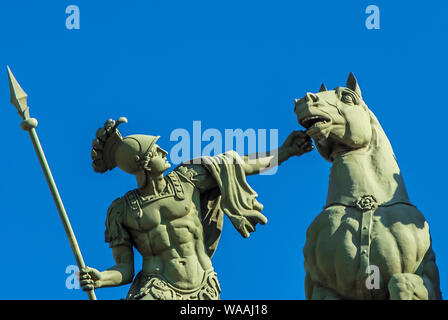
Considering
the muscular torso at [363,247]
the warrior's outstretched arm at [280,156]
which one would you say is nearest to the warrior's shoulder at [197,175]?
the warrior's outstretched arm at [280,156]

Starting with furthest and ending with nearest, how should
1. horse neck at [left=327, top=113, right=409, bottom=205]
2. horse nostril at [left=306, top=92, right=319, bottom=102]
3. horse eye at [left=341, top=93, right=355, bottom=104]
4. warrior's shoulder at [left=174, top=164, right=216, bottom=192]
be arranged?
warrior's shoulder at [left=174, top=164, right=216, bottom=192] → horse eye at [left=341, top=93, right=355, bottom=104] → horse nostril at [left=306, top=92, right=319, bottom=102] → horse neck at [left=327, top=113, right=409, bottom=205]

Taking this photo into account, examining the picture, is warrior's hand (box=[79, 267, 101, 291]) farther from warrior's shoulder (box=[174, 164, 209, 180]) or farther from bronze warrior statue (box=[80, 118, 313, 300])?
warrior's shoulder (box=[174, 164, 209, 180])

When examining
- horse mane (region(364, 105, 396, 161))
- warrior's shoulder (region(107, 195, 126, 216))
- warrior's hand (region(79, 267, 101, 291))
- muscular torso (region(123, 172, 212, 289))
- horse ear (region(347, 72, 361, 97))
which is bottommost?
warrior's hand (region(79, 267, 101, 291))

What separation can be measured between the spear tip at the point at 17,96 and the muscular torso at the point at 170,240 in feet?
5.59

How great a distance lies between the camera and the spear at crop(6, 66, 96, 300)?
15.9 metres

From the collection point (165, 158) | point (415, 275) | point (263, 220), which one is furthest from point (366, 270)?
point (165, 158)

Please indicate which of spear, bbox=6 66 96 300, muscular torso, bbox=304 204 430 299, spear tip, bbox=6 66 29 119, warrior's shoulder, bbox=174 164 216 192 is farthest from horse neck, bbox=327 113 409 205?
spear tip, bbox=6 66 29 119

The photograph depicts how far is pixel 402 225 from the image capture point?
15789mm

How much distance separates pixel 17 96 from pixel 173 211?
86.3 inches

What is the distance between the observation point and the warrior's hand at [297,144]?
1700 centimetres

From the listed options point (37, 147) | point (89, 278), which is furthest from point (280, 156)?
point (37, 147)

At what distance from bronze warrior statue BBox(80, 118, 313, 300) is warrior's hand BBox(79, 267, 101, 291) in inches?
9.6
